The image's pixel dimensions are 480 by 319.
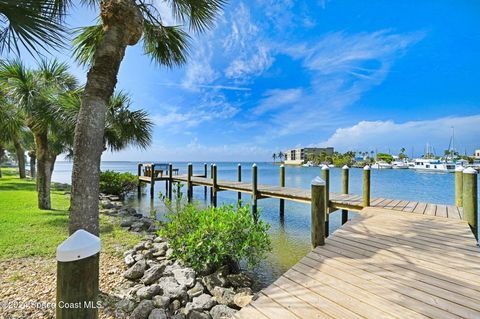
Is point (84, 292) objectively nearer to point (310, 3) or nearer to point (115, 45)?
point (115, 45)

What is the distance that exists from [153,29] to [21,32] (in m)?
2.62

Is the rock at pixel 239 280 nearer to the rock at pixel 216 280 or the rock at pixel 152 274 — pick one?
the rock at pixel 216 280

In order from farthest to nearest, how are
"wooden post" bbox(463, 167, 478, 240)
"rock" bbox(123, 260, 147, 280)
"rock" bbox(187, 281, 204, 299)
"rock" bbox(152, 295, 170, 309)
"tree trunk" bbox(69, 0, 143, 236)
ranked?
"wooden post" bbox(463, 167, 478, 240) < "rock" bbox(123, 260, 147, 280) < "rock" bbox(187, 281, 204, 299) < "rock" bbox(152, 295, 170, 309) < "tree trunk" bbox(69, 0, 143, 236)

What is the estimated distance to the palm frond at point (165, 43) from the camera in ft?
14.7

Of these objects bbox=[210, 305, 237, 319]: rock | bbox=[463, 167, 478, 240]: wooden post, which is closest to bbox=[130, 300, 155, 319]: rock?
bbox=[210, 305, 237, 319]: rock

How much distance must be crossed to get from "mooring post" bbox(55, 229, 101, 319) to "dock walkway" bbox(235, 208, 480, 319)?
1374 millimetres

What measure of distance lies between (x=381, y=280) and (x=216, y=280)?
239 cm

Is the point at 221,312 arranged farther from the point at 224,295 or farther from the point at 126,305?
the point at 126,305

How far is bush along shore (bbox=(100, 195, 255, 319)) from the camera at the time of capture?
2.85 meters

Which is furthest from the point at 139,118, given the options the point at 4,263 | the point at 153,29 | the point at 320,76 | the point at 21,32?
the point at 320,76

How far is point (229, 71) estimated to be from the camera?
16.4 meters

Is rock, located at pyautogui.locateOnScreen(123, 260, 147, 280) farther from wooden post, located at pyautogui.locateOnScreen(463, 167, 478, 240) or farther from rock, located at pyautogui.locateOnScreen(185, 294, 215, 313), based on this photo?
wooden post, located at pyautogui.locateOnScreen(463, 167, 478, 240)

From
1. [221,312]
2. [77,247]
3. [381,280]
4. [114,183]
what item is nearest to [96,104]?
[77,247]

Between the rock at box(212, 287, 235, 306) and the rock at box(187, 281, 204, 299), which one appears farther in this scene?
the rock at box(187, 281, 204, 299)
